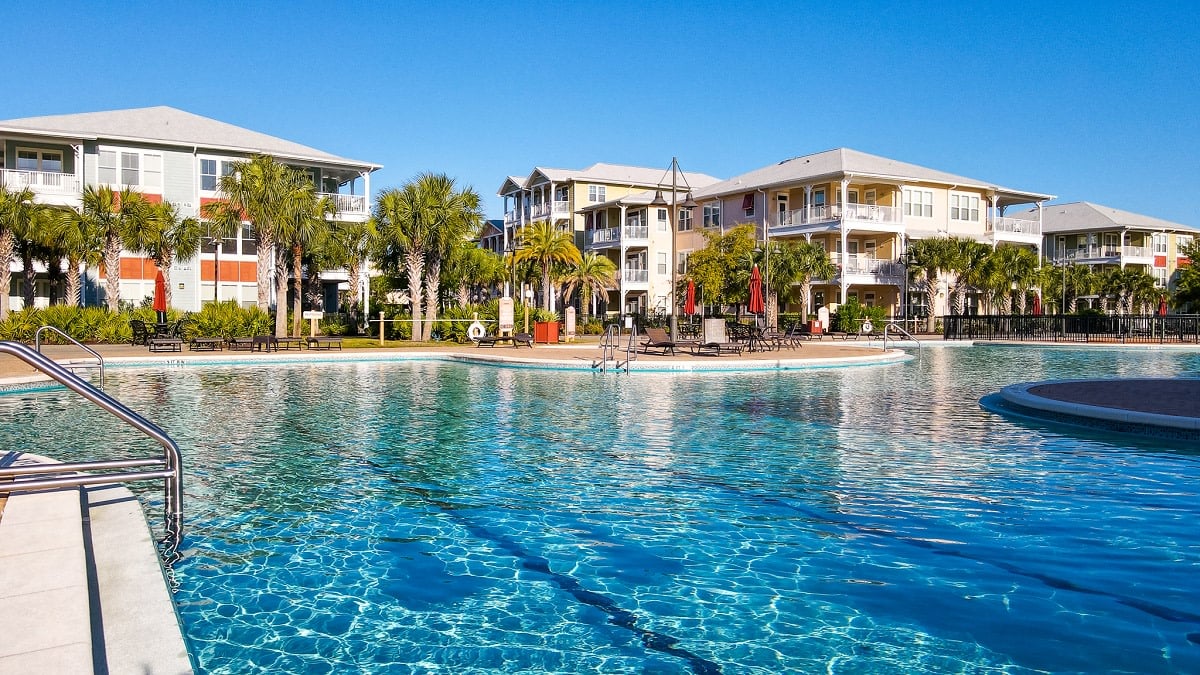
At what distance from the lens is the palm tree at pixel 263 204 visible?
3155 cm

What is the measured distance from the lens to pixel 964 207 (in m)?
50.6

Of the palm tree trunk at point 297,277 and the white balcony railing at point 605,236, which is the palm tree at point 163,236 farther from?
the white balcony railing at point 605,236

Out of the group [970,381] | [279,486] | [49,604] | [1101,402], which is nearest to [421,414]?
[279,486]

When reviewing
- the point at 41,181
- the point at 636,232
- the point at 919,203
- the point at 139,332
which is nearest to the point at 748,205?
the point at 636,232

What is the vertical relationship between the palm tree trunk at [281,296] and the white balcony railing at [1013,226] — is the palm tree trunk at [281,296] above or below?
below

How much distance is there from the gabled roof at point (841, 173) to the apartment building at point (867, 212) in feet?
0.25

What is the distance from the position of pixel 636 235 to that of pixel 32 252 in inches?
1246

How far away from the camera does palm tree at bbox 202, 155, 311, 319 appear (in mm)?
31547

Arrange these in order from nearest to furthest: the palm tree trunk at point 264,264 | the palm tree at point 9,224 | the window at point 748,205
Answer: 1. the palm tree at point 9,224
2. the palm tree trunk at point 264,264
3. the window at point 748,205

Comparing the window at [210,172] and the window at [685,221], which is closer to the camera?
the window at [210,172]

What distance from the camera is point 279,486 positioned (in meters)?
8.63

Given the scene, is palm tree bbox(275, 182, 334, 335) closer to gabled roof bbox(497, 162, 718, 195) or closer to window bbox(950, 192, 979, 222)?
gabled roof bbox(497, 162, 718, 195)

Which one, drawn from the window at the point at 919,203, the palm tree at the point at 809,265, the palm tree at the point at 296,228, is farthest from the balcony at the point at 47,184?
the window at the point at 919,203

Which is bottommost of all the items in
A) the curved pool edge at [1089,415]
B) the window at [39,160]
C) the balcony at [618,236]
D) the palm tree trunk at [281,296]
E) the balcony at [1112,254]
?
the curved pool edge at [1089,415]
